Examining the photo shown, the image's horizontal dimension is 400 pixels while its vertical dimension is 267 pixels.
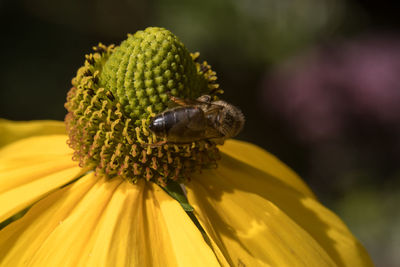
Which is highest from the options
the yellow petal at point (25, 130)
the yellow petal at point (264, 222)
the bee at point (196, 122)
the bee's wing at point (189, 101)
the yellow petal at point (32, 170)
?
the bee's wing at point (189, 101)

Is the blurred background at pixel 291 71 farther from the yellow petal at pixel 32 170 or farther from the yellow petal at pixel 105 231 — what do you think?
the yellow petal at pixel 105 231

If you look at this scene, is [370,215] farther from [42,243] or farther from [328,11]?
[42,243]

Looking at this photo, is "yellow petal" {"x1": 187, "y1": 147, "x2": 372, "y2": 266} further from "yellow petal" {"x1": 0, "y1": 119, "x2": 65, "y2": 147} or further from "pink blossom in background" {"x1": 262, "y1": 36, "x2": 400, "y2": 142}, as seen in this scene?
"pink blossom in background" {"x1": 262, "y1": 36, "x2": 400, "y2": 142}

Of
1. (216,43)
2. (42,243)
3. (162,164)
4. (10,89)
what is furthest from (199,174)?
(10,89)

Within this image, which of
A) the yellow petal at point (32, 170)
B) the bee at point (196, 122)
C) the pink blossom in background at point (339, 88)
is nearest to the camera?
the bee at point (196, 122)

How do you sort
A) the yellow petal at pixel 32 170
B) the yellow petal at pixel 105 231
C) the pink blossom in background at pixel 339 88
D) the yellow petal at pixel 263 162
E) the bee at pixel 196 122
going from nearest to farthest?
the yellow petal at pixel 105 231 < the bee at pixel 196 122 < the yellow petal at pixel 32 170 < the yellow petal at pixel 263 162 < the pink blossom in background at pixel 339 88

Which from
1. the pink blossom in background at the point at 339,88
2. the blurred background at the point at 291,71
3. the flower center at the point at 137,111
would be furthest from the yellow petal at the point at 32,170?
the pink blossom in background at the point at 339,88
